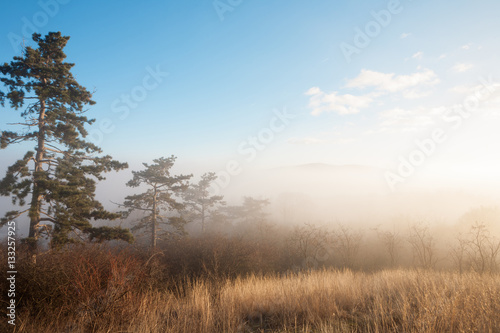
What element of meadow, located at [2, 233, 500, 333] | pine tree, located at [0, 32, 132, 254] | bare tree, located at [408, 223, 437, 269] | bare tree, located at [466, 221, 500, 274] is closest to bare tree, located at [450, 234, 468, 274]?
bare tree, located at [466, 221, 500, 274]

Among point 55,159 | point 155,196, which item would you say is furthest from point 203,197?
point 55,159

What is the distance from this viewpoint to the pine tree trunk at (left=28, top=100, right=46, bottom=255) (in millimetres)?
9961

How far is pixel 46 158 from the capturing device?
1140 cm

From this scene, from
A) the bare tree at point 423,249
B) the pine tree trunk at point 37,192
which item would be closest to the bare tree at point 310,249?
the bare tree at point 423,249

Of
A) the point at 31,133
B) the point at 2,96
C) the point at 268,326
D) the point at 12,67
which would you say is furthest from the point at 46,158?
the point at 268,326

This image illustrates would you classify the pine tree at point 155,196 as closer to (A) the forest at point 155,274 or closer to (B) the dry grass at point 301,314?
(A) the forest at point 155,274

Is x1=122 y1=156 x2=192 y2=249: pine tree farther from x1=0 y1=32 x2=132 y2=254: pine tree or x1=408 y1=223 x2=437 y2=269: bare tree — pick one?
x1=408 y1=223 x2=437 y2=269: bare tree

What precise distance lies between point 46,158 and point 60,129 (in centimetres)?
164

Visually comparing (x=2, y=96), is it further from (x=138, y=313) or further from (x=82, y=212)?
(x=138, y=313)

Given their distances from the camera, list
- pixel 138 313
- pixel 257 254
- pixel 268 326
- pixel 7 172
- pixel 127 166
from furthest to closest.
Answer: pixel 257 254
pixel 127 166
pixel 7 172
pixel 268 326
pixel 138 313

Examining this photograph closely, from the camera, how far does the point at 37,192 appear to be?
10125mm

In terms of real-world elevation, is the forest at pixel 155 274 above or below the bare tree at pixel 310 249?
above

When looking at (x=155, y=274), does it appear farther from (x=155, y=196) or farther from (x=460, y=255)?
(x=460, y=255)

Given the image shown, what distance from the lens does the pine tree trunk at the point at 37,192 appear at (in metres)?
9.96
